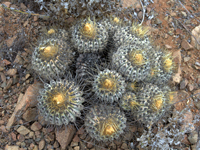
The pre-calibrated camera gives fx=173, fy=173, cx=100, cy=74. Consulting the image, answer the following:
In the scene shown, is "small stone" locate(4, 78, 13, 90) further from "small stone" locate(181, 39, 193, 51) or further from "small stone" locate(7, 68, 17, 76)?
"small stone" locate(181, 39, 193, 51)

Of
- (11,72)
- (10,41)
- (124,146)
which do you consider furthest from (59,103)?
(10,41)

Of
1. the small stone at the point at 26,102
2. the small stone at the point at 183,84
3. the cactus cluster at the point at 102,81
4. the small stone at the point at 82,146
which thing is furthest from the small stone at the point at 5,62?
the small stone at the point at 183,84

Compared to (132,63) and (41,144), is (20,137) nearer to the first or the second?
(41,144)

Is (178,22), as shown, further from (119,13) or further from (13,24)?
(13,24)

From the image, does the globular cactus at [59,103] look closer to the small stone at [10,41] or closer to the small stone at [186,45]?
the small stone at [10,41]

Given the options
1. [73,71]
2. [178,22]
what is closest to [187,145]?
[73,71]

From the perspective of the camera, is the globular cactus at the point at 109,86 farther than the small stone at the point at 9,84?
No

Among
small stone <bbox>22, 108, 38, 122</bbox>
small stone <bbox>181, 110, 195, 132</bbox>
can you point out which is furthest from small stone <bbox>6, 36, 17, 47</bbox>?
small stone <bbox>181, 110, 195, 132</bbox>
